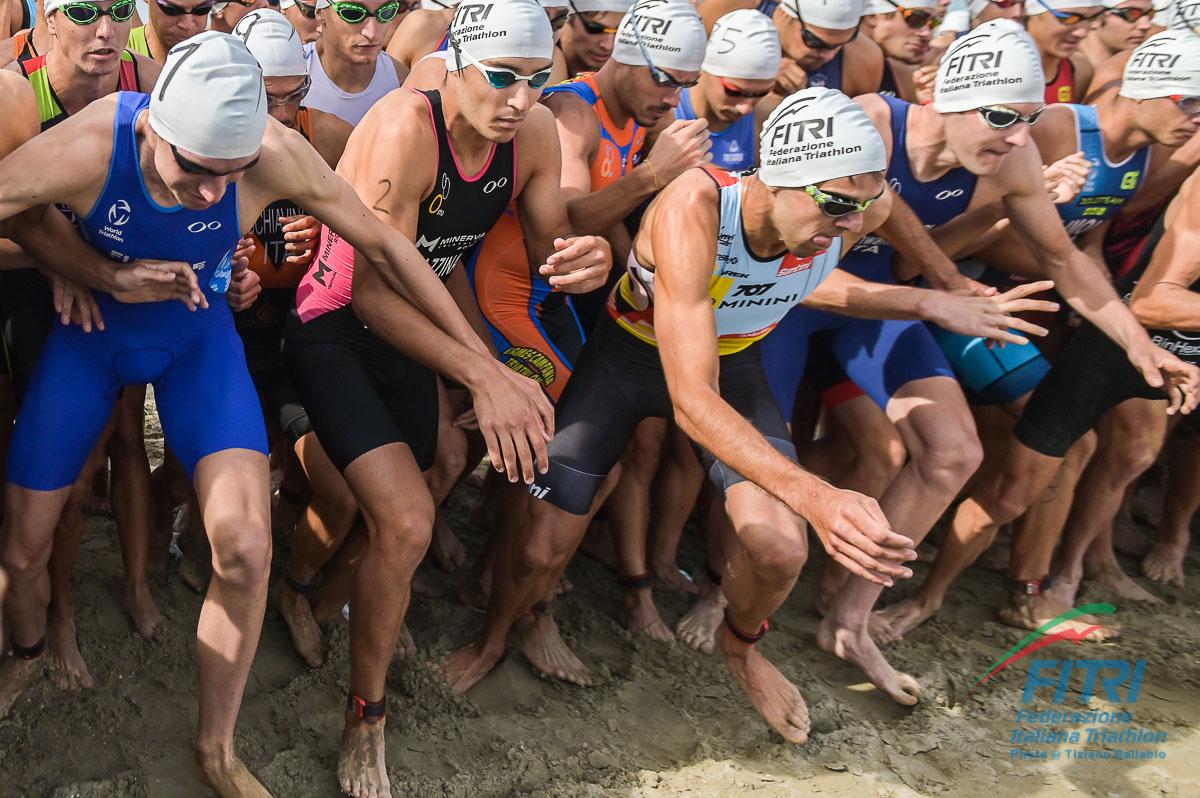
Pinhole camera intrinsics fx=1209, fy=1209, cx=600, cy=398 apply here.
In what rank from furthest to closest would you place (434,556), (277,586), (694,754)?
1. (434,556)
2. (277,586)
3. (694,754)

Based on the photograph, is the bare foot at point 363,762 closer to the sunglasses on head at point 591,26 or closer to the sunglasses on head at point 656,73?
the sunglasses on head at point 656,73

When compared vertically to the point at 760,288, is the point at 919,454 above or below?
below

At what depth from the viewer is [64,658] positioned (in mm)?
4336

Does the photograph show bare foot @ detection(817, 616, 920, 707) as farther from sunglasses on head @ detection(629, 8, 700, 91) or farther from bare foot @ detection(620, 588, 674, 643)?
sunglasses on head @ detection(629, 8, 700, 91)

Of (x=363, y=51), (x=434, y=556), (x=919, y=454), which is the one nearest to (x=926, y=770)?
(x=919, y=454)

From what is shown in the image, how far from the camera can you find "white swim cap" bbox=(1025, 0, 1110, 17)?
6551 millimetres

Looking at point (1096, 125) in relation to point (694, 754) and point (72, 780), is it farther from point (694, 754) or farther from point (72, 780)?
point (72, 780)

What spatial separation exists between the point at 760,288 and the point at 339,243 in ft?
5.20

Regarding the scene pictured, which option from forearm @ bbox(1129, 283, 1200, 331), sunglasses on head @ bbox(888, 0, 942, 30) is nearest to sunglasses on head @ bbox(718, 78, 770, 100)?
sunglasses on head @ bbox(888, 0, 942, 30)

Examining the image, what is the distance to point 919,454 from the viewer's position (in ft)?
17.3

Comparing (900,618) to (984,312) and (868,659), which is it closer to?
(868,659)

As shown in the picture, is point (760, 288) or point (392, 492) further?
point (760, 288)

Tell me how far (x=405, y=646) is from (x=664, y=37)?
272 centimetres

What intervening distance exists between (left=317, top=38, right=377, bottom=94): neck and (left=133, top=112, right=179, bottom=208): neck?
6.02ft
